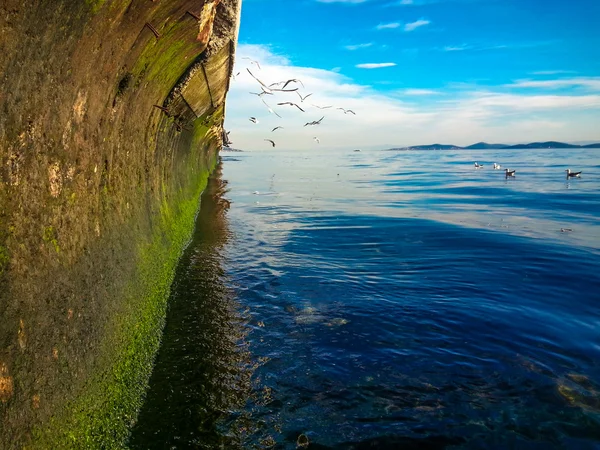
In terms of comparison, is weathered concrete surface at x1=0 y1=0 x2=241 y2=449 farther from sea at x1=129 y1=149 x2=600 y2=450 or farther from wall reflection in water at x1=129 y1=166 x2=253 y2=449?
sea at x1=129 y1=149 x2=600 y2=450

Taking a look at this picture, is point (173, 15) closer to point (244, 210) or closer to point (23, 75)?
point (23, 75)

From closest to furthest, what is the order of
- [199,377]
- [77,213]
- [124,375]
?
[77,213]
[124,375]
[199,377]

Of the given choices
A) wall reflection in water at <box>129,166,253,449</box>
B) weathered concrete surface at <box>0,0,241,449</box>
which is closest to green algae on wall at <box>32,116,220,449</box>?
weathered concrete surface at <box>0,0,241,449</box>

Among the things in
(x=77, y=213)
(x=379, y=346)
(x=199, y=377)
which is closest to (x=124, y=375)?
(x=199, y=377)

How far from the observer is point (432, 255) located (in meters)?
10.9

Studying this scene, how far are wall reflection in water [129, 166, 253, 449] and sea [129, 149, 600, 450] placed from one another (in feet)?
0.06

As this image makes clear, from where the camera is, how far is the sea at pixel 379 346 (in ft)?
13.0

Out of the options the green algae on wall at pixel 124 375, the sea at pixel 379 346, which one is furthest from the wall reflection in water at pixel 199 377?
the green algae on wall at pixel 124 375

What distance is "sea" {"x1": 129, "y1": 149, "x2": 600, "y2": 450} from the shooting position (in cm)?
395

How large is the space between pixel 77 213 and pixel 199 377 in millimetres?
2238

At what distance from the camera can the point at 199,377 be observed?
15.1ft

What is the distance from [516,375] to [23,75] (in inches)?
219

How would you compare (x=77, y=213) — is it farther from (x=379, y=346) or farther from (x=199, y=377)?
(x=379, y=346)

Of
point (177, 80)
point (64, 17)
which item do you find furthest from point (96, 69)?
point (177, 80)
